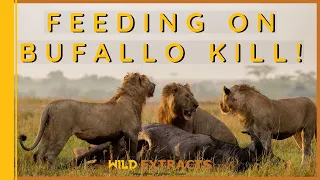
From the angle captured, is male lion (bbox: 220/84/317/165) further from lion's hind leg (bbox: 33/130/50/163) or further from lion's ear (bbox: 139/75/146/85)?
lion's hind leg (bbox: 33/130/50/163)

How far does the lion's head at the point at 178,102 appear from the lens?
12738mm

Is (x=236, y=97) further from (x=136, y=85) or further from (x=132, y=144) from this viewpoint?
(x=132, y=144)

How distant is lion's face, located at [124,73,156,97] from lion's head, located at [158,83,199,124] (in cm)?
58

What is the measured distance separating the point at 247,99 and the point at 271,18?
1.67 meters

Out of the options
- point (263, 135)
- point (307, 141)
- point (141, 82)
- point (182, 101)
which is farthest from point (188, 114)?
point (307, 141)

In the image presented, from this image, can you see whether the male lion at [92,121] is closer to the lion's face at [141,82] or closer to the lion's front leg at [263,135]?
the lion's face at [141,82]

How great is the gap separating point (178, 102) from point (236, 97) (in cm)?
114

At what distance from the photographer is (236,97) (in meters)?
12.3

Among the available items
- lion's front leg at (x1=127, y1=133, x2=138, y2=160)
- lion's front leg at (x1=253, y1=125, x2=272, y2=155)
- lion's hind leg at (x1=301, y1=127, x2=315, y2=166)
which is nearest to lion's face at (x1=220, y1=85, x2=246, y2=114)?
lion's front leg at (x1=253, y1=125, x2=272, y2=155)

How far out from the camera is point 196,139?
11.8 metres

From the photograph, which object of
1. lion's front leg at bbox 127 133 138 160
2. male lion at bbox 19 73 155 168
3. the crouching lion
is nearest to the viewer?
male lion at bbox 19 73 155 168

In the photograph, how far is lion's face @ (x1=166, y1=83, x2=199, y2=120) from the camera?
12.7 meters

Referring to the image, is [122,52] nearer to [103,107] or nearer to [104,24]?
[104,24]

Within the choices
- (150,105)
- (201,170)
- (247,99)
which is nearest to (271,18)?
(247,99)
